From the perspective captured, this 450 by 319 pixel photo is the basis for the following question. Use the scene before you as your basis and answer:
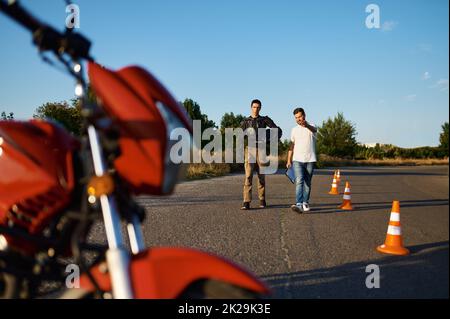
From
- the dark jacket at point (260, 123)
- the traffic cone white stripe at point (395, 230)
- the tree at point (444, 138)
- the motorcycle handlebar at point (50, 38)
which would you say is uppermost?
the dark jacket at point (260, 123)

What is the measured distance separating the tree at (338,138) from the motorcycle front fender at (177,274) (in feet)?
153

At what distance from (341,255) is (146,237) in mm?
2482

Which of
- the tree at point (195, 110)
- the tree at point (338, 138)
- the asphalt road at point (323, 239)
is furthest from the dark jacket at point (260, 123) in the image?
the tree at point (338, 138)

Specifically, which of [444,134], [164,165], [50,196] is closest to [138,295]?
[164,165]

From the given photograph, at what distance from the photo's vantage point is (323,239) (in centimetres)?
460

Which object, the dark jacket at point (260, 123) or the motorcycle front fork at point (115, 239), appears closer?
the motorcycle front fork at point (115, 239)

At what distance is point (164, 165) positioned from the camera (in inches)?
59.9

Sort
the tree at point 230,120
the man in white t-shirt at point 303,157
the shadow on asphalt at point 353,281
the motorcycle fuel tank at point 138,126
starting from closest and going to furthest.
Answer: the motorcycle fuel tank at point 138,126, the shadow on asphalt at point 353,281, the man in white t-shirt at point 303,157, the tree at point 230,120

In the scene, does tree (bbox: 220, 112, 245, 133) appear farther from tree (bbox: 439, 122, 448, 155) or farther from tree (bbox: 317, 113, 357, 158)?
tree (bbox: 439, 122, 448, 155)

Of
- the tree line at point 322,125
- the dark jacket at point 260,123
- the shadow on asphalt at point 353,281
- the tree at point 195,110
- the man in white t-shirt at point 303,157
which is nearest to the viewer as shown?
the shadow on asphalt at point 353,281

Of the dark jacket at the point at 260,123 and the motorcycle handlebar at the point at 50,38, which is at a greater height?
the dark jacket at the point at 260,123

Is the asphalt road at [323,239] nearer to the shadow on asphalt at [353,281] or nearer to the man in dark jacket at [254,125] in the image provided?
the shadow on asphalt at [353,281]

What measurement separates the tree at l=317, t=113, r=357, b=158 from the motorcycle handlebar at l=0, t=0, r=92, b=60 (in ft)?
153

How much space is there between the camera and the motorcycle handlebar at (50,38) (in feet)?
4.91
